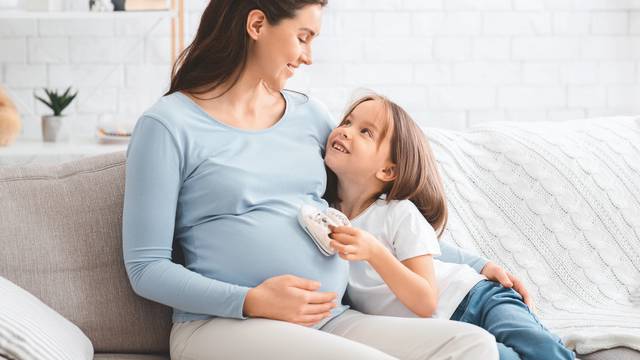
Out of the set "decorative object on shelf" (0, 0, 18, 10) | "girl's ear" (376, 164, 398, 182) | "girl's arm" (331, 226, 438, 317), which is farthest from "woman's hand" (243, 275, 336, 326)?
"decorative object on shelf" (0, 0, 18, 10)

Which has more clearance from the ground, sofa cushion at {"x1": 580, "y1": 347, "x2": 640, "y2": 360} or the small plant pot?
the small plant pot

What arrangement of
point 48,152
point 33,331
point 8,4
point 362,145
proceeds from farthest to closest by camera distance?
point 8,4 < point 48,152 < point 362,145 < point 33,331

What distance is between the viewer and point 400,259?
69.9 inches

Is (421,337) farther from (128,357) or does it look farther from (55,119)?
(55,119)

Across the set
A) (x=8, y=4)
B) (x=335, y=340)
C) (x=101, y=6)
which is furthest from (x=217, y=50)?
(x=8, y=4)

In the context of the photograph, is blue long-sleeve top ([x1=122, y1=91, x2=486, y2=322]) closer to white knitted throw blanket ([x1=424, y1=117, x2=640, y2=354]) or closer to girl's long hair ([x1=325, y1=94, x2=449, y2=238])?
girl's long hair ([x1=325, y1=94, x2=449, y2=238])

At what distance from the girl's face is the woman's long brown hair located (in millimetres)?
250

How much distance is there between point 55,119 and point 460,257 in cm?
202

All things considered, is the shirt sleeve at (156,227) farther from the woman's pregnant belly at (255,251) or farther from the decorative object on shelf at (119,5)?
the decorative object on shelf at (119,5)

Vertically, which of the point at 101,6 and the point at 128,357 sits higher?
the point at 101,6

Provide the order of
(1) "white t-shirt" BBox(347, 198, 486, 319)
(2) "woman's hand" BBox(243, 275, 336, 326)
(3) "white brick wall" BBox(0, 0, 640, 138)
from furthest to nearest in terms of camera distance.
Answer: (3) "white brick wall" BBox(0, 0, 640, 138) → (1) "white t-shirt" BBox(347, 198, 486, 319) → (2) "woman's hand" BBox(243, 275, 336, 326)

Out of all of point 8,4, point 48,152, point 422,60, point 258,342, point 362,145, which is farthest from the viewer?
point 422,60

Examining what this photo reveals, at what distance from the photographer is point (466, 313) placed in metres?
1.82

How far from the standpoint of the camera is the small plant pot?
11.2ft
